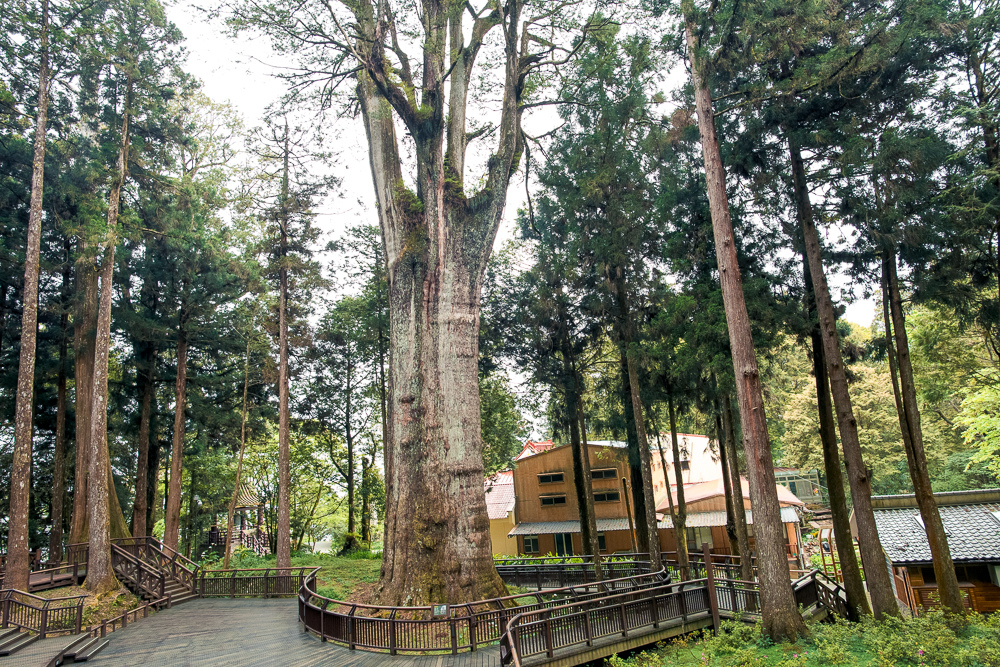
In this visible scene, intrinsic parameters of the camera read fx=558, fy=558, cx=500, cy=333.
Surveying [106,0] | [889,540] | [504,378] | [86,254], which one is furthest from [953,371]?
→ [106,0]

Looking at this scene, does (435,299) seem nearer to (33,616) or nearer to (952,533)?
Result: (33,616)

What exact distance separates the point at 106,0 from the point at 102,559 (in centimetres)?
1394

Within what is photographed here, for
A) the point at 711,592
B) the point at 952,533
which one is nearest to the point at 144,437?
the point at 711,592

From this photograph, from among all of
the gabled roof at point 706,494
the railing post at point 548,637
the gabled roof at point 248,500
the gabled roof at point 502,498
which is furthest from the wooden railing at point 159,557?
the gabled roof at point 706,494

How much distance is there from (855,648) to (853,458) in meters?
3.71

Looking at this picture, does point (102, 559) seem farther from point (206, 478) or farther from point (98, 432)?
point (206, 478)

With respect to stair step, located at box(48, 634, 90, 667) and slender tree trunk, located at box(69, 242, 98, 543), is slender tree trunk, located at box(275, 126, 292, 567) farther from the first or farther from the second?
stair step, located at box(48, 634, 90, 667)

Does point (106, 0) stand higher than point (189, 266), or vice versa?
point (106, 0)

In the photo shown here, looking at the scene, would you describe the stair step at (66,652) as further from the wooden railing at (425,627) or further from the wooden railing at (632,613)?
the wooden railing at (632,613)

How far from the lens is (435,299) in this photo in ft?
37.4

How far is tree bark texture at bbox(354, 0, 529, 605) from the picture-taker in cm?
→ 1016

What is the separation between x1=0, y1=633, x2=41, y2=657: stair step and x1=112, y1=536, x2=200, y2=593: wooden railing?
4517 mm

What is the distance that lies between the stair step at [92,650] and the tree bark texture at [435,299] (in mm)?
4604

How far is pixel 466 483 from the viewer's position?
10539 millimetres
